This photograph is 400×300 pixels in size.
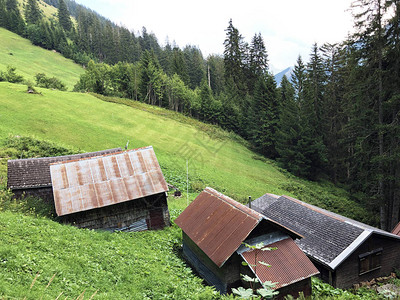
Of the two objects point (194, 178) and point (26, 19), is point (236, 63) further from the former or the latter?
point (26, 19)

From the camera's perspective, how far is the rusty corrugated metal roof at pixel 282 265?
398 inches

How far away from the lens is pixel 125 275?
9.70 meters

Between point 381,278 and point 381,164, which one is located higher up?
point 381,164

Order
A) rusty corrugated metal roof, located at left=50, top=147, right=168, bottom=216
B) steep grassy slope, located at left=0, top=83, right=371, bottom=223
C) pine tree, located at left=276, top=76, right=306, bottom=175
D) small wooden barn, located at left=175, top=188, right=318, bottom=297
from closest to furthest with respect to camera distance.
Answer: small wooden barn, located at left=175, top=188, right=318, bottom=297 < rusty corrugated metal roof, located at left=50, top=147, right=168, bottom=216 < steep grassy slope, located at left=0, top=83, right=371, bottom=223 < pine tree, located at left=276, top=76, right=306, bottom=175

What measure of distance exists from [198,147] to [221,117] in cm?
1809

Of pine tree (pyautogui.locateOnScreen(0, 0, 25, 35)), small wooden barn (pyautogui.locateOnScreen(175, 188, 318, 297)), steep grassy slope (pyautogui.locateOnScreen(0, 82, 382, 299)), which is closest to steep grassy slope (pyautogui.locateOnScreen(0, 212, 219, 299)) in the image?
steep grassy slope (pyautogui.locateOnScreen(0, 82, 382, 299))

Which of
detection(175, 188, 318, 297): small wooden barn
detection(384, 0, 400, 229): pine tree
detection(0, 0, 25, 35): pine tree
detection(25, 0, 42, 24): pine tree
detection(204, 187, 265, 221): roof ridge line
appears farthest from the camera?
detection(25, 0, 42, 24): pine tree

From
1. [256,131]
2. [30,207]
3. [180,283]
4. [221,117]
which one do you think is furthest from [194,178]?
[221,117]

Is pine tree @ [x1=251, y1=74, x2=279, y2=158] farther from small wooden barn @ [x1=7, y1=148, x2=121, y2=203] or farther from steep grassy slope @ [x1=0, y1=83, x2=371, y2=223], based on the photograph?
small wooden barn @ [x1=7, y1=148, x2=121, y2=203]

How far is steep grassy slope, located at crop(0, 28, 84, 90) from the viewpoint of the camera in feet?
232

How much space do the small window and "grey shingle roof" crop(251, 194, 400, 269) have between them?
48.9 inches

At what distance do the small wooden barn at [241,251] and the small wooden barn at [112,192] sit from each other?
4.63 m

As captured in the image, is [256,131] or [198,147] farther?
[256,131]

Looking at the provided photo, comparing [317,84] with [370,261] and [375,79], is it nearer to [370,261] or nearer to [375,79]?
[375,79]
